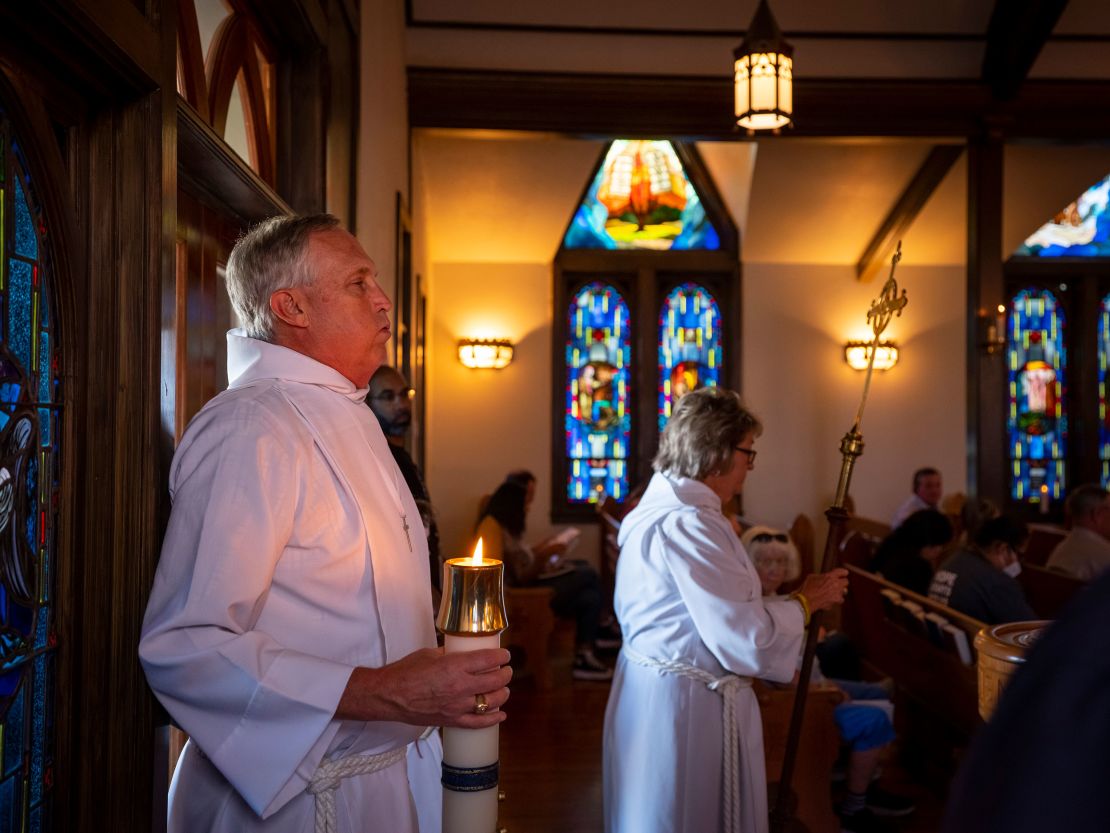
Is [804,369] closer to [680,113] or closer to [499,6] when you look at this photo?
[680,113]

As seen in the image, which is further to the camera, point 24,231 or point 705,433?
point 705,433

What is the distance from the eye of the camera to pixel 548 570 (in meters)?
6.48

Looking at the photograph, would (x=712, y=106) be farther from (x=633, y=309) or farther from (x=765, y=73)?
(x=633, y=309)

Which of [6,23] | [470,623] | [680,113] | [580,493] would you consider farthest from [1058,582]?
[6,23]

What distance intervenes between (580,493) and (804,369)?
7.74 ft

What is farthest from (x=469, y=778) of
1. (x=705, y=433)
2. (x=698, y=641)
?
(x=705, y=433)

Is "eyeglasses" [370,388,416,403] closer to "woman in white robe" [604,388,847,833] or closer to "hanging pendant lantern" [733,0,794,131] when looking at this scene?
"woman in white robe" [604,388,847,833]

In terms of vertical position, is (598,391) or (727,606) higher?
(598,391)

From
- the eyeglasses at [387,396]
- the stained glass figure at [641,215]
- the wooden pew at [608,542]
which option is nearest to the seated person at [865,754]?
the eyeglasses at [387,396]

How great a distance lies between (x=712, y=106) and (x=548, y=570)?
3.29m

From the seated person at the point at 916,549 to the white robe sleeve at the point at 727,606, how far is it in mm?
2635

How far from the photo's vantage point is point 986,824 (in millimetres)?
580

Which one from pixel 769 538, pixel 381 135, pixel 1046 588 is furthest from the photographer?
pixel 1046 588

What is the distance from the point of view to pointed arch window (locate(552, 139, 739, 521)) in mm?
9047
